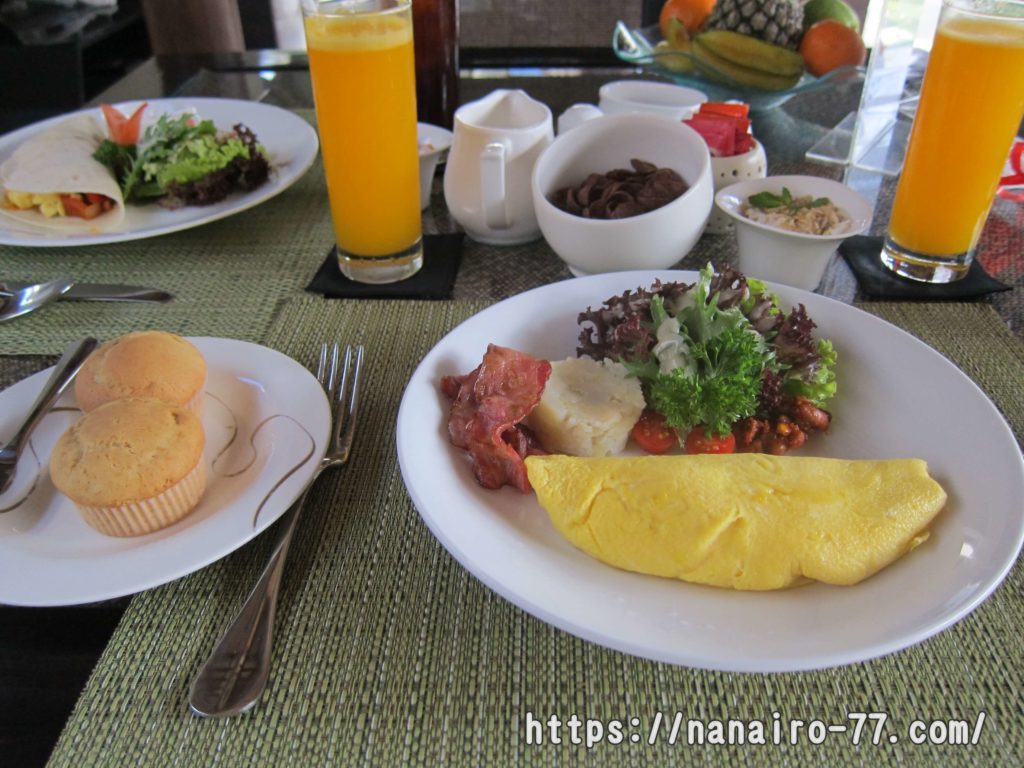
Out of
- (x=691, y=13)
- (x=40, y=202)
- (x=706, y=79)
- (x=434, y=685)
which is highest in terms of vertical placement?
(x=691, y=13)

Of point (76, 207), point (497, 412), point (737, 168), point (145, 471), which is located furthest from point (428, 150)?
point (145, 471)

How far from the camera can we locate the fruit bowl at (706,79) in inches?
70.0

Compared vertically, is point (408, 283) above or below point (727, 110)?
below

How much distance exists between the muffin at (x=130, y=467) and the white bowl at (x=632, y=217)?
2.13ft

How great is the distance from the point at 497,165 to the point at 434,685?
2.91 ft

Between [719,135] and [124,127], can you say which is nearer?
[719,135]

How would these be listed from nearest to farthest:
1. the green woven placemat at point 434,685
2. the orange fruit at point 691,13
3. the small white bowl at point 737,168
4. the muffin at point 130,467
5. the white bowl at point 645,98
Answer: the green woven placemat at point 434,685
the muffin at point 130,467
the small white bowl at point 737,168
the white bowl at point 645,98
the orange fruit at point 691,13

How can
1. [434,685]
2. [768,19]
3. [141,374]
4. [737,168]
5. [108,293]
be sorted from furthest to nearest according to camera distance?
[768,19] < [737,168] < [108,293] < [141,374] < [434,685]

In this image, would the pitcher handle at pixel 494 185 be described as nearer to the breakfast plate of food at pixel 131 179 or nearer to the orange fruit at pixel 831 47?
the breakfast plate of food at pixel 131 179

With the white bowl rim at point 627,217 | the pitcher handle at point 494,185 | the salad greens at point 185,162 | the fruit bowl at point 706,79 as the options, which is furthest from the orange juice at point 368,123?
the fruit bowl at point 706,79

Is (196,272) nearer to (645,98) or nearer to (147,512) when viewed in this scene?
(147,512)

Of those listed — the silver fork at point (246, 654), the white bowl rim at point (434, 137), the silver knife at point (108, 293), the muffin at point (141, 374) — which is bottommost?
the silver fork at point (246, 654)

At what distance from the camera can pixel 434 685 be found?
26.1 inches

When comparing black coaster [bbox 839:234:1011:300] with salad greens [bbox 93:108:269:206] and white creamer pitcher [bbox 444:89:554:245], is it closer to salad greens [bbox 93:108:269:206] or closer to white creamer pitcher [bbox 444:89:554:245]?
white creamer pitcher [bbox 444:89:554:245]
